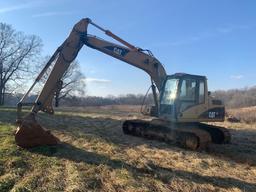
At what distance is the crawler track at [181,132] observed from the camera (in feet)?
43.7

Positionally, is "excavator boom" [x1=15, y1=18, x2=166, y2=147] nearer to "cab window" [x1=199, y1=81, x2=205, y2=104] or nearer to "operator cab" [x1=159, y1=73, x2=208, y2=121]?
"operator cab" [x1=159, y1=73, x2=208, y2=121]

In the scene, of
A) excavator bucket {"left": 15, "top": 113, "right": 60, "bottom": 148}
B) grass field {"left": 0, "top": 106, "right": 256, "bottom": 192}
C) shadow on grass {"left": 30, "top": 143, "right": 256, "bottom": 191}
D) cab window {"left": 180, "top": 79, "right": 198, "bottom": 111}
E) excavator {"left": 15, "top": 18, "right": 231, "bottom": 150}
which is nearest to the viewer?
grass field {"left": 0, "top": 106, "right": 256, "bottom": 192}

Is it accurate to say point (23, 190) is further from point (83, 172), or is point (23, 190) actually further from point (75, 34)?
point (75, 34)

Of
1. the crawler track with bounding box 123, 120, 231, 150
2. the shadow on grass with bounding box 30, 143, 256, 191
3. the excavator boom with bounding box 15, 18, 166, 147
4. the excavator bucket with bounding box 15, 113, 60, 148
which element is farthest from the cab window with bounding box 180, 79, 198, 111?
the excavator bucket with bounding box 15, 113, 60, 148

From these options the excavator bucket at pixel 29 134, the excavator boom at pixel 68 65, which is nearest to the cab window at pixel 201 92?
the excavator boom at pixel 68 65

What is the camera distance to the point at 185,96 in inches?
561

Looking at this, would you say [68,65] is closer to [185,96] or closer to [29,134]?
[29,134]

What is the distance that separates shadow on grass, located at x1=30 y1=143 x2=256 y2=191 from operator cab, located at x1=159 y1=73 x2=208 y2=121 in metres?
4.15

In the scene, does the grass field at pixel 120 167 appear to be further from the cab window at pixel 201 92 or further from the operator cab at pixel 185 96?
the cab window at pixel 201 92

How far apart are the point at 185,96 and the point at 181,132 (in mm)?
1367

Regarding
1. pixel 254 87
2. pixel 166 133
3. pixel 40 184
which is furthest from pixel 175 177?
pixel 254 87

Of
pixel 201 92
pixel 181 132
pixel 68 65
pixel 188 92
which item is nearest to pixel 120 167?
pixel 181 132

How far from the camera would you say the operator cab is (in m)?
14.1

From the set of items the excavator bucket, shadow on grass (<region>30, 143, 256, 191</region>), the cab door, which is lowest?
shadow on grass (<region>30, 143, 256, 191</region>)
